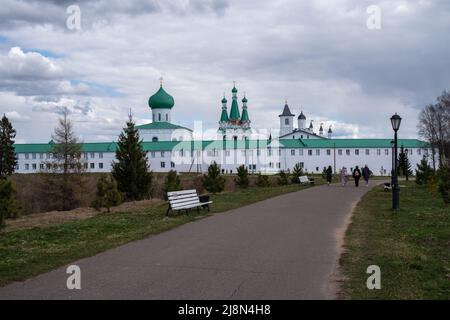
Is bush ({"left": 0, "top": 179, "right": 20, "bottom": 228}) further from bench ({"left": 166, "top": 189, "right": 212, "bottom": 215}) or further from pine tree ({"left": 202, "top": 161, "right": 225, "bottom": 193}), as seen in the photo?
pine tree ({"left": 202, "top": 161, "right": 225, "bottom": 193})

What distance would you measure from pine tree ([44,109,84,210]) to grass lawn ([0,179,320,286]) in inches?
690

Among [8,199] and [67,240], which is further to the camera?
[8,199]

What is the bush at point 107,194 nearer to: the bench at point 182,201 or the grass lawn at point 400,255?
the bench at point 182,201

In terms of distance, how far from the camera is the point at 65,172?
33.8 metres

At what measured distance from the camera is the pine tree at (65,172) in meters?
31.9

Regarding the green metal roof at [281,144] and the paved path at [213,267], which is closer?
the paved path at [213,267]

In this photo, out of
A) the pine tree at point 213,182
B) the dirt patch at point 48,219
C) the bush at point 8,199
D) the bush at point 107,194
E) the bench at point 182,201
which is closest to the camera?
the bench at point 182,201

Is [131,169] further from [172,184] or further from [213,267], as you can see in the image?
[213,267]

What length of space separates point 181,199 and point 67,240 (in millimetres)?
4913

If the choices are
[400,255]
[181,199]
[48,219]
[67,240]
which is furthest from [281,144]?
[400,255]

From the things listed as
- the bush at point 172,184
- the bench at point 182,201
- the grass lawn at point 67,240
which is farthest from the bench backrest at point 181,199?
the bush at point 172,184

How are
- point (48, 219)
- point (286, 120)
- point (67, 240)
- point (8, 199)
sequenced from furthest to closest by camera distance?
point (286, 120) → point (8, 199) → point (48, 219) → point (67, 240)

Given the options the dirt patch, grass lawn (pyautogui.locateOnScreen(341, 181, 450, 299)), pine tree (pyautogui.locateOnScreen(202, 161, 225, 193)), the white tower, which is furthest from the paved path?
the white tower

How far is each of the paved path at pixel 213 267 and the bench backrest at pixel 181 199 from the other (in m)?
1.93
